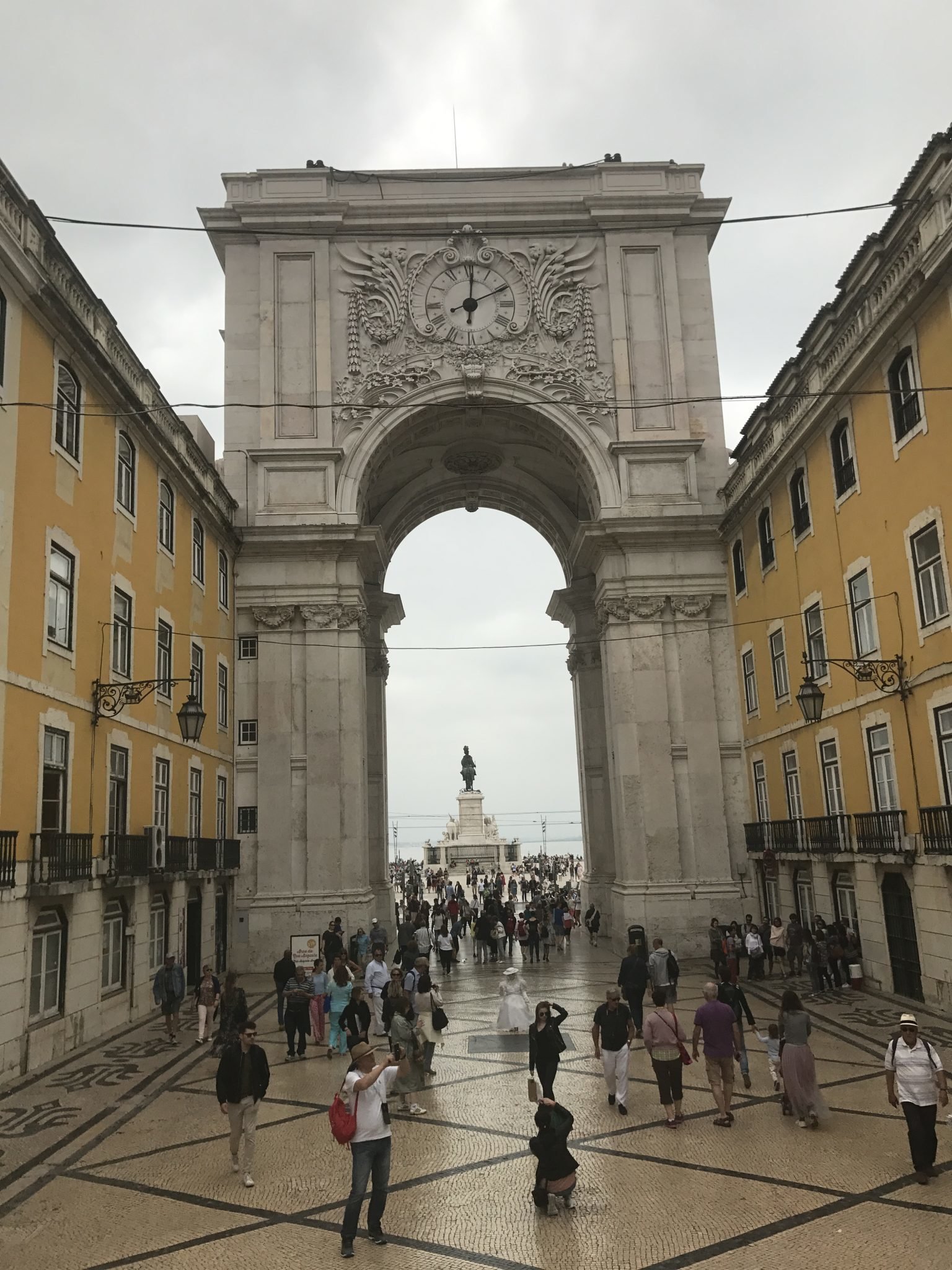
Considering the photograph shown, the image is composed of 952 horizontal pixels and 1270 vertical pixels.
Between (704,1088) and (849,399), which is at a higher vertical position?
(849,399)

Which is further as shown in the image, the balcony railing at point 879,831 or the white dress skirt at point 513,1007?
the balcony railing at point 879,831

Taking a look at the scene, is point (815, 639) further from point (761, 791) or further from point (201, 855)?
point (201, 855)

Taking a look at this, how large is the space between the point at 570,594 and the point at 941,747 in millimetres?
24649

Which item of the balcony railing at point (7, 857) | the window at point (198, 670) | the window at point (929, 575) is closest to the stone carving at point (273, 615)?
the window at point (198, 670)

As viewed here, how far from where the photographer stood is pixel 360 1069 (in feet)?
28.9

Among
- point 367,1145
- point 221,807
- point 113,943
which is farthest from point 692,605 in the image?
point 367,1145

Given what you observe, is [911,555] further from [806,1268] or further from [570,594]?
[570,594]

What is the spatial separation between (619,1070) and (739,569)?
20877 millimetres

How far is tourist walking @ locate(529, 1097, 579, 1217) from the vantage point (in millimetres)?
9055

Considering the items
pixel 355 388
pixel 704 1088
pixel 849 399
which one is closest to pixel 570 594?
pixel 355 388

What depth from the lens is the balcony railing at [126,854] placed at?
19203mm

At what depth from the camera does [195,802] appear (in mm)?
26438

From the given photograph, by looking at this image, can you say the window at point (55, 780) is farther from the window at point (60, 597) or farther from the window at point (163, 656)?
the window at point (163, 656)

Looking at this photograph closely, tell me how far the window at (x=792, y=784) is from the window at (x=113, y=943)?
16.4m
